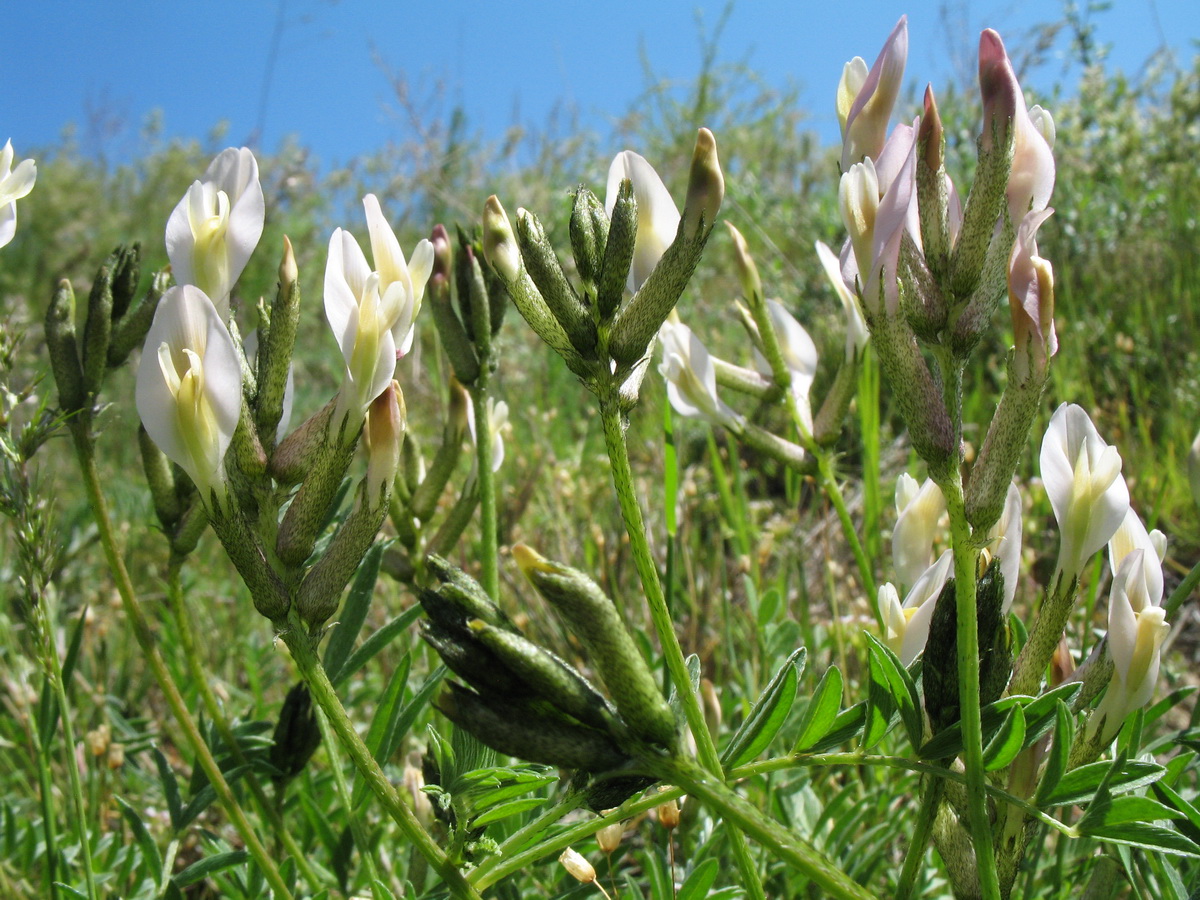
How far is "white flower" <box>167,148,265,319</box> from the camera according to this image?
716 millimetres

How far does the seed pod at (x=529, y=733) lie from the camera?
1.68 ft

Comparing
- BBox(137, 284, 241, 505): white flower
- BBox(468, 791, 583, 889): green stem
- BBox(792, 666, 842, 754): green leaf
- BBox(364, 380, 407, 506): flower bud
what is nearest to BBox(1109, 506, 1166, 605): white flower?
BBox(792, 666, 842, 754): green leaf

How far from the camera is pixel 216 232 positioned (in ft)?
2.36

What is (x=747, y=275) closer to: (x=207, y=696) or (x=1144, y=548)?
(x=1144, y=548)

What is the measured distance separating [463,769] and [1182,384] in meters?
2.67

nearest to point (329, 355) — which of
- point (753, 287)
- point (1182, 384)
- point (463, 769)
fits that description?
point (1182, 384)

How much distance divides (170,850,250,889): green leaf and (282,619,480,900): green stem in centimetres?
46

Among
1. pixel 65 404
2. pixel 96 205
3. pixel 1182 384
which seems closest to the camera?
pixel 65 404

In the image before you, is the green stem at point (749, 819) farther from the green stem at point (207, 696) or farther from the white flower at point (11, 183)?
the white flower at point (11, 183)

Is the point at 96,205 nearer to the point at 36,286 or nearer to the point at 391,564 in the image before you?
the point at 36,286

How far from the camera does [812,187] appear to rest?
5.76 meters

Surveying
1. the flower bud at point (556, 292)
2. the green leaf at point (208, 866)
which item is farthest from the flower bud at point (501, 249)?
the green leaf at point (208, 866)

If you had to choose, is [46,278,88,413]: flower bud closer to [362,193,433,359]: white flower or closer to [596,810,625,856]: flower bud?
[362,193,433,359]: white flower

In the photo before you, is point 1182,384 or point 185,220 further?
point 1182,384
